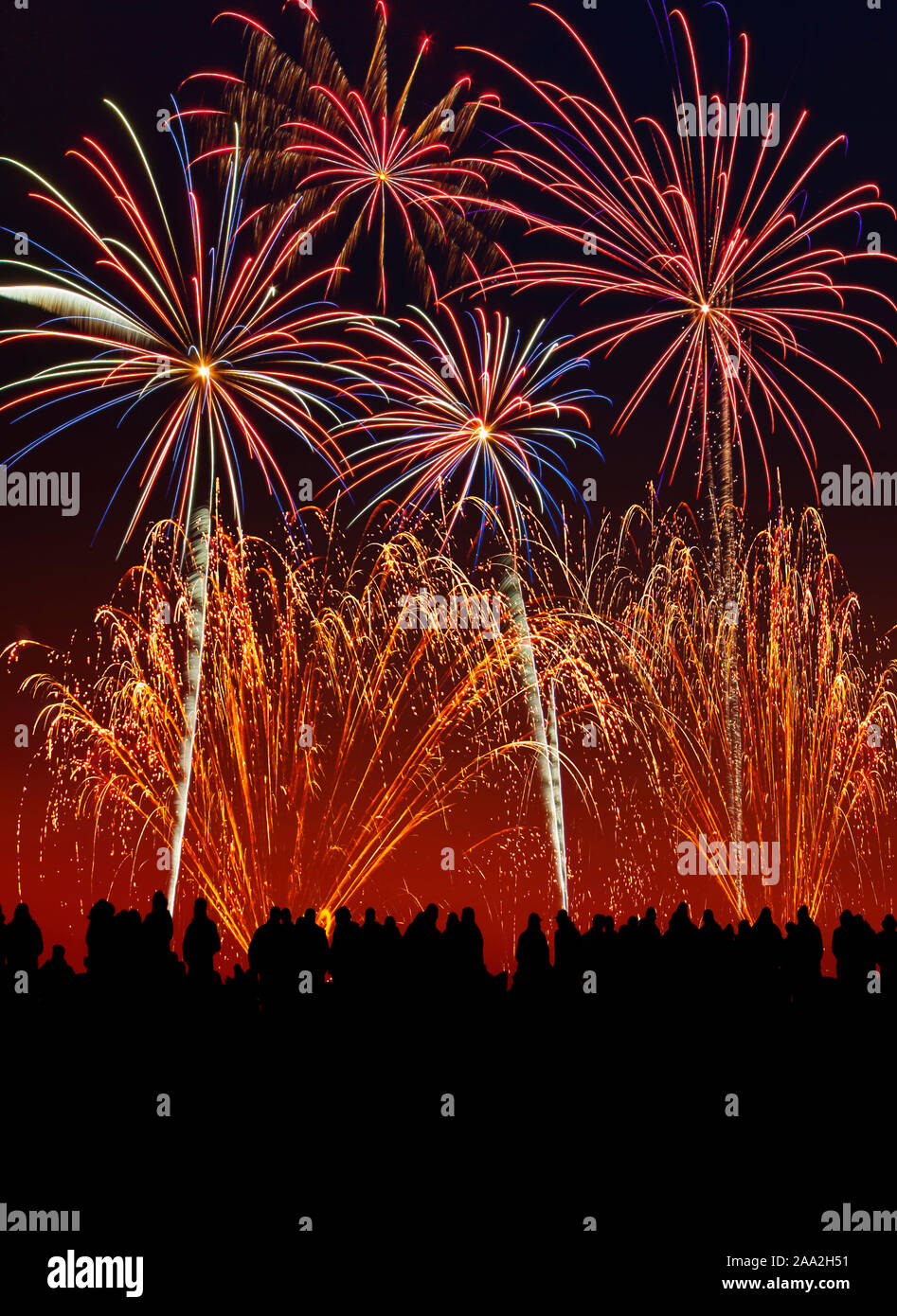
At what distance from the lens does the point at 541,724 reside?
34.4 meters

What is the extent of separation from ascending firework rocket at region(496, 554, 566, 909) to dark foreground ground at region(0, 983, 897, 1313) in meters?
16.0

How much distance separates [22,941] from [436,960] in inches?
216

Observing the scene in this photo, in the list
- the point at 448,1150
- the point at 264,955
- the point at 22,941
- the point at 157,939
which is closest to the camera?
the point at 448,1150

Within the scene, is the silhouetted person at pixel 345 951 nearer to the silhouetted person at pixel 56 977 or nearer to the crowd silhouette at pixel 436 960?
the crowd silhouette at pixel 436 960

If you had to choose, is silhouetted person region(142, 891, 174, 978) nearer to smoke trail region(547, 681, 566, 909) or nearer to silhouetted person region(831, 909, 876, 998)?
silhouetted person region(831, 909, 876, 998)

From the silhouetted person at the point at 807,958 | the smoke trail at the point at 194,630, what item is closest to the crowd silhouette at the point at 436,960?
the silhouetted person at the point at 807,958

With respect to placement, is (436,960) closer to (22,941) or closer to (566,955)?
(566,955)

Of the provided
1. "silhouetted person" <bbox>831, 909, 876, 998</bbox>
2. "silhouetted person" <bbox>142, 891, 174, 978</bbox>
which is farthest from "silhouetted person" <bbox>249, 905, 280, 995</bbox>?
"silhouetted person" <bbox>831, 909, 876, 998</bbox>

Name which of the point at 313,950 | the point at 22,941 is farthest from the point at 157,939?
the point at 22,941

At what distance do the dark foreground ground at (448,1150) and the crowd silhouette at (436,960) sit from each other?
29cm
